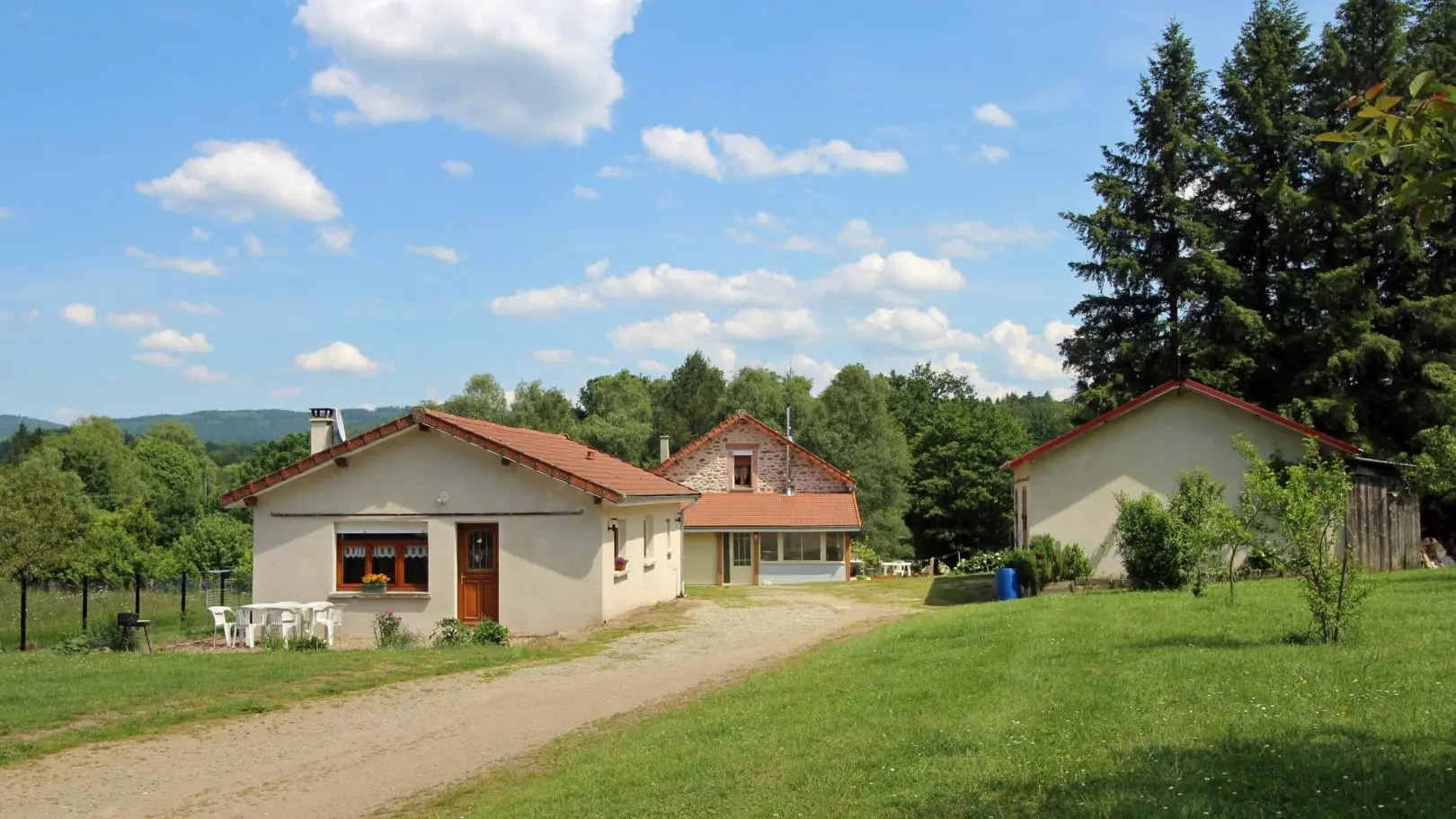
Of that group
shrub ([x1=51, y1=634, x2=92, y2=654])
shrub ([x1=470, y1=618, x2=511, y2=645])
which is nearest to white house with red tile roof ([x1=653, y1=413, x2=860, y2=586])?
shrub ([x1=470, y1=618, x2=511, y2=645])

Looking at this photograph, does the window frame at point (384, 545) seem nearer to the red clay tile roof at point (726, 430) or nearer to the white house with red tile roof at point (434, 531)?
the white house with red tile roof at point (434, 531)

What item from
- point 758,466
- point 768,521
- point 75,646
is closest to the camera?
point 75,646

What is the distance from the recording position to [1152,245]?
40188 mm

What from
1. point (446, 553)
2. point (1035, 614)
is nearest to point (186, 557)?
→ point (446, 553)

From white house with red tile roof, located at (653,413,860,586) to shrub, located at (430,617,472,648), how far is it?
18310 mm

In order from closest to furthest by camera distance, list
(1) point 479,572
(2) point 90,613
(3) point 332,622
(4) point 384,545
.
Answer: (3) point 332,622 → (1) point 479,572 → (4) point 384,545 → (2) point 90,613

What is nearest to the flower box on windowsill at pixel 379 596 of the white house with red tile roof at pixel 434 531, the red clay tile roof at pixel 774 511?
the white house with red tile roof at pixel 434 531

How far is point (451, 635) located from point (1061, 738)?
14.1 m

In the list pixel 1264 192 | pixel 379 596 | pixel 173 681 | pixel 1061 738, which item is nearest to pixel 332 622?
pixel 379 596

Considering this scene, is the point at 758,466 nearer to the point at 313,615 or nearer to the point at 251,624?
the point at 313,615

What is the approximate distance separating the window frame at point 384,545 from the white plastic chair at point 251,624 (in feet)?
5.82

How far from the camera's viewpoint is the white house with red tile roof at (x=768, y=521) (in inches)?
1590

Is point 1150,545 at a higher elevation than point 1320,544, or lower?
lower

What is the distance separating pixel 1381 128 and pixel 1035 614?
13.4 m
